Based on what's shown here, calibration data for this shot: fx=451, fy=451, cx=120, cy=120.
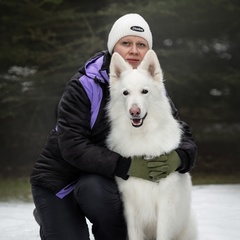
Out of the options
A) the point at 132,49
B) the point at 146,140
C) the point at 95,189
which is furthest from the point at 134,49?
the point at 95,189

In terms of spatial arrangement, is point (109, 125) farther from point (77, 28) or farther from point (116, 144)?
point (77, 28)

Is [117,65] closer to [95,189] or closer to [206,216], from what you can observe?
[95,189]

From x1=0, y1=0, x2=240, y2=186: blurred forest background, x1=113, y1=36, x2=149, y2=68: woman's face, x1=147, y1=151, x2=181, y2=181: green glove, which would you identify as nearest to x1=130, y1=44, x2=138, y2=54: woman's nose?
x1=113, y1=36, x2=149, y2=68: woman's face

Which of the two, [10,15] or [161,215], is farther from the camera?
[10,15]

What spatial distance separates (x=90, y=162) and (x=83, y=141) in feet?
0.40

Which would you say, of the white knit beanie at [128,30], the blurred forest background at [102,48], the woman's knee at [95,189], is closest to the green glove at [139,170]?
the woman's knee at [95,189]

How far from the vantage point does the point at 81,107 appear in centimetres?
246

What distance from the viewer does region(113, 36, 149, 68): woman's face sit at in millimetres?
Answer: 2592

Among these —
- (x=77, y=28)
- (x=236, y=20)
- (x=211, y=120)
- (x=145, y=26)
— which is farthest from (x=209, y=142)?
(x=145, y=26)

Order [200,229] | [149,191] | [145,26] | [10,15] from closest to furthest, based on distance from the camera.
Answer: [149,191] < [145,26] < [200,229] < [10,15]

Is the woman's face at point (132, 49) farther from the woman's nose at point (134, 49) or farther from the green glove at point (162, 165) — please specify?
the green glove at point (162, 165)

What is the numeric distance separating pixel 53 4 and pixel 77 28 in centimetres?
55

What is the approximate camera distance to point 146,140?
2.48 meters

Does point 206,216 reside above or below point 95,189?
below
